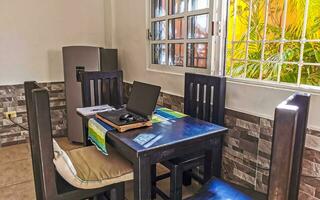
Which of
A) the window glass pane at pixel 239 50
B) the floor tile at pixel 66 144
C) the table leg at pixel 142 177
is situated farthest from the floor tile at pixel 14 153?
the window glass pane at pixel 239 50

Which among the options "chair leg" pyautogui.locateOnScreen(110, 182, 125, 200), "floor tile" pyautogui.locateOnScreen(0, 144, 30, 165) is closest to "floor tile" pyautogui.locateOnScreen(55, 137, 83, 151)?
"floor tile" pyautogui.locateOnScreen(0, 144, 30, 165)

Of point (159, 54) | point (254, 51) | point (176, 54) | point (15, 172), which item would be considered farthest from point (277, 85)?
point (15, 172)

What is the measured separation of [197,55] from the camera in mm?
2383

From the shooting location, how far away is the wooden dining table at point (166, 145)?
1411mm

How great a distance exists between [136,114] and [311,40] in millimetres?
1228

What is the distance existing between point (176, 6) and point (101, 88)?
1.09 metres

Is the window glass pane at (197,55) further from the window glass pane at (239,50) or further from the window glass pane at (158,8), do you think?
the window glass pane at (158,8)

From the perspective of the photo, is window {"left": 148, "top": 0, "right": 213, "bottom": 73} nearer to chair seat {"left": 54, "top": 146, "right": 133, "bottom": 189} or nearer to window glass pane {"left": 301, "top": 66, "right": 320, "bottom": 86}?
window glass pane {"left": 301, "top": 66, "right": 320, "bottom": 86}

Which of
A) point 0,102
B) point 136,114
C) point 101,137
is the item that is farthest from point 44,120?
point 0,102

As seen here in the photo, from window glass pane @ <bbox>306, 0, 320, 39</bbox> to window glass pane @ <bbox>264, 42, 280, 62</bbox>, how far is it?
0.74 ft

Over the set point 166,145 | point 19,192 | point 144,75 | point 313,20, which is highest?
point 313,20

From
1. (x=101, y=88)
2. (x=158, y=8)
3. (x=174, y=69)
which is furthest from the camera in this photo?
(x=158, y=8)

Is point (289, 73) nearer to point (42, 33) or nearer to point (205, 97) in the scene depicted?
→ point (205, 97)

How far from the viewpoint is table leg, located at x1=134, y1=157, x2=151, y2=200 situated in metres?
1.40
